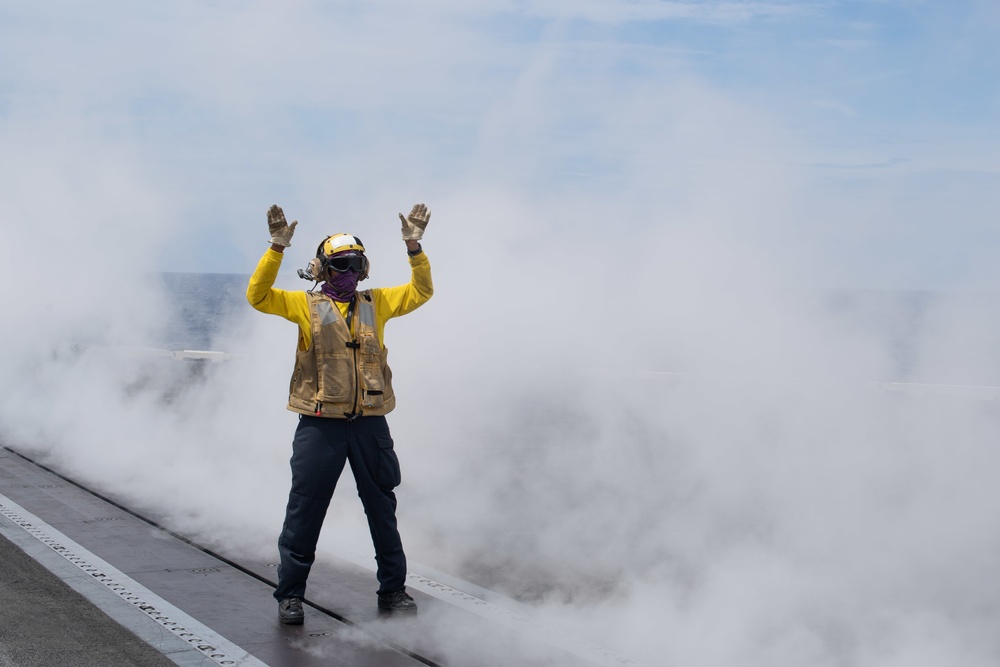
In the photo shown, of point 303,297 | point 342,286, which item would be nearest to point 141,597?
→ point 303,297

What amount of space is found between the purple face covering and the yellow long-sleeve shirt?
4 centimetres

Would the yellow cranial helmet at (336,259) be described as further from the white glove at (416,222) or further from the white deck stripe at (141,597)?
the white deck stripe at (141,597)

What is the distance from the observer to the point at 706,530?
21.0 feet

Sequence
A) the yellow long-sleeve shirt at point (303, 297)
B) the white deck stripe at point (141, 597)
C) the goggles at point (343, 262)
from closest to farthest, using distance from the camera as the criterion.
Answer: the white deck stripe at point (141, 597) → the yellow long-sleeve shirt at point (303, 297) → the goggles at point (343, 262)

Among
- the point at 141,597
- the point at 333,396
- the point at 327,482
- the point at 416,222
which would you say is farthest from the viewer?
the point at 141,597

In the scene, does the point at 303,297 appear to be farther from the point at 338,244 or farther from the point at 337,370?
the point at 337,370

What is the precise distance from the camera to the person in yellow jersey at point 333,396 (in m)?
4.81

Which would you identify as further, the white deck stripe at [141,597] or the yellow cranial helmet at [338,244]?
the yellow cranial helmet at [338,244]

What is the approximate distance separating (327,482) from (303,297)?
2.77 ft

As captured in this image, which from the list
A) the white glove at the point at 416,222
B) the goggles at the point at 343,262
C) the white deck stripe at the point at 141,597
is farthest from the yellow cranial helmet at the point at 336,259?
the white deck stripe at the point at 141,597

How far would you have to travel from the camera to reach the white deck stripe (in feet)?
14.4

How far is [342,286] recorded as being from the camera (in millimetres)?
4957

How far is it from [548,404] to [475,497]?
4596mm

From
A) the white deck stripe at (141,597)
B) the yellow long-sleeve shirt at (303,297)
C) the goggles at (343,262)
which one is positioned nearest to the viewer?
the white deck stripe at (141,597)
